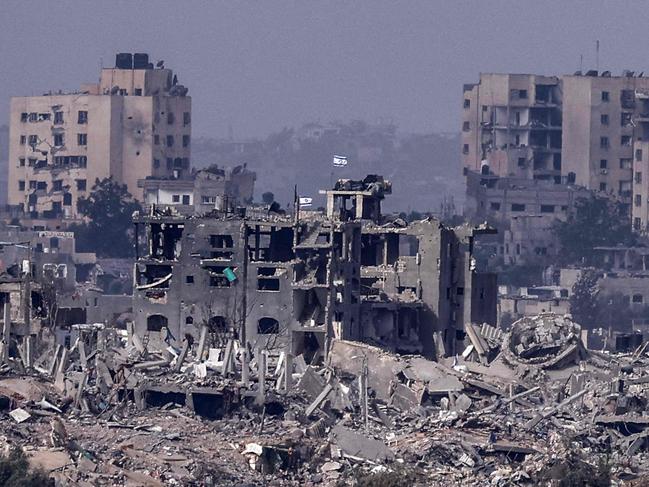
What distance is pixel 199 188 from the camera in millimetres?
114500

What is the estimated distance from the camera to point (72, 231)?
118 m

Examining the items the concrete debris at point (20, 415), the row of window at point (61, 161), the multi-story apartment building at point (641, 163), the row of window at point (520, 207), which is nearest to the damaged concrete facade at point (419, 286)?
the concrete debris at point (20, 415)

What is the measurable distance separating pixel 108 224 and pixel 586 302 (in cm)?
2106

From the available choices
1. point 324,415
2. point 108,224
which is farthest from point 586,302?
point 324,415

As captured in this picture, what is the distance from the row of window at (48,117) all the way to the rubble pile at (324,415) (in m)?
55.2

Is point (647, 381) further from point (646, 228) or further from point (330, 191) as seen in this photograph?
point (646, 228)

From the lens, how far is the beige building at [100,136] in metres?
124

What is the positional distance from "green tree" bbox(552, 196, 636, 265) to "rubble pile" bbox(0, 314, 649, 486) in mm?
47907

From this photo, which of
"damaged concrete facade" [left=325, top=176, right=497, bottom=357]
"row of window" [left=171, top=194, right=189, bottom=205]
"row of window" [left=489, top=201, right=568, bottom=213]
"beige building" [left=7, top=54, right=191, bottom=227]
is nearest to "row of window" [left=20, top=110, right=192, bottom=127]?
"beige building" [left=7, top=54, right=191, bottom=227]

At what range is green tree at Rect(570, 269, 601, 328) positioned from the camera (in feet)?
340

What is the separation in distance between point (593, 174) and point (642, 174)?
424cm

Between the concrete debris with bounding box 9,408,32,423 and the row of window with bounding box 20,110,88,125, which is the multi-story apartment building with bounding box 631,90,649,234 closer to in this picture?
the row of window with bounding box 20,110,88,125

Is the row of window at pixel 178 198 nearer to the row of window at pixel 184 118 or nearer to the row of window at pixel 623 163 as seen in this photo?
the row of window at pixel 184 118

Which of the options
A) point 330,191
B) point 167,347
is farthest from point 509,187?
point 167,347
